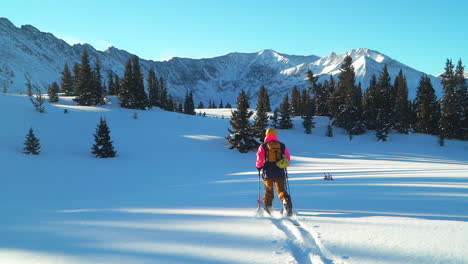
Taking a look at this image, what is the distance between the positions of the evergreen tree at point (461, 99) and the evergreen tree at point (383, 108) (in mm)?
8837

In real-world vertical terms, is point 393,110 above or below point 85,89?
below

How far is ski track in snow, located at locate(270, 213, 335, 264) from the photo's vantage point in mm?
3632

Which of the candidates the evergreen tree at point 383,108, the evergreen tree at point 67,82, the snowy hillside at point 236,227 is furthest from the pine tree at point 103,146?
the evergreen tree at point 67,82

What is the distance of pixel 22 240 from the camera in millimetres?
4801

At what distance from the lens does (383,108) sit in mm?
40531

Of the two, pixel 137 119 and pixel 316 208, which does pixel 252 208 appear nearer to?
pixel 316 208

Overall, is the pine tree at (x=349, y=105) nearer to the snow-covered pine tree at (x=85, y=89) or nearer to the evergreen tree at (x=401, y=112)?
the evergreen tree at (x=401, y=112)

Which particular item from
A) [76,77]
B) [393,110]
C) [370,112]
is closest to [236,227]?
[370,112]

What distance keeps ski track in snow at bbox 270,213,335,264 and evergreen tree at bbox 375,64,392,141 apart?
39.0 metres

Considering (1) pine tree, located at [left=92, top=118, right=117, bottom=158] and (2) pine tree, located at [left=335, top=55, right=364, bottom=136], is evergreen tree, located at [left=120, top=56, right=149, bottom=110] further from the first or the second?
(2) pine tree, located at [left=335, top=55, right=364, bottom=136]

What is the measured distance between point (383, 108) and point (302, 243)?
4310cm

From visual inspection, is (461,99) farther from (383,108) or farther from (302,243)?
(302,243)

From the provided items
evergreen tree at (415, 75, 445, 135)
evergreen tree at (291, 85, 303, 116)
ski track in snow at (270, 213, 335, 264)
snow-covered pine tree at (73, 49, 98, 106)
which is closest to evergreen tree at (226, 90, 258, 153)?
ski track in snow at (270, 213, 335, 264)

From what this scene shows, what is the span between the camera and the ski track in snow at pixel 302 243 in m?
3.63
